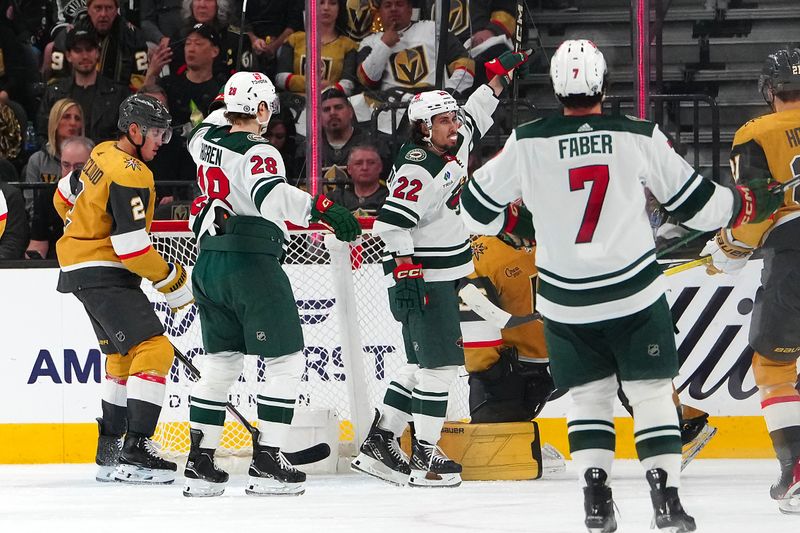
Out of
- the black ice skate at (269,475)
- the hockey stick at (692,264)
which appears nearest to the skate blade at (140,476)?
the black ice skate at (269,475)

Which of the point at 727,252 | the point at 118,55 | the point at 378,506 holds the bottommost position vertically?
the point at 378,506

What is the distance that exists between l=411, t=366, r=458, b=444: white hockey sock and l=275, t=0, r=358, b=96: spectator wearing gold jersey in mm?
1490

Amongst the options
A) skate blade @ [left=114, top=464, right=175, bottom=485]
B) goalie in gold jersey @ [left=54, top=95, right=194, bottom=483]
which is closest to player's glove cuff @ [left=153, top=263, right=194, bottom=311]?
goalie in gold jersey @ [left=54, top=95, right=194, bottom=483]

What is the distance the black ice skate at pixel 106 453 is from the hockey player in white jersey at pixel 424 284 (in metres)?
1.04

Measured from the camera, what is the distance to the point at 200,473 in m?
4.92

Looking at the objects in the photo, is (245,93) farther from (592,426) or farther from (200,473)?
(592,426)

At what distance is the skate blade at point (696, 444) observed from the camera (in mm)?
5320

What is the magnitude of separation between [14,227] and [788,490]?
3682mm

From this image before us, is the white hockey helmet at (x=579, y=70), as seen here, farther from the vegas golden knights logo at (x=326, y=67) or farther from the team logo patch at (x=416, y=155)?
the vegas golden knights logo at (x=326, y=67)

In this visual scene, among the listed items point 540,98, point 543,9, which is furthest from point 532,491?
point 543,9

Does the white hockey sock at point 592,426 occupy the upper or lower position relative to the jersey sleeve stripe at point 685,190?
lower

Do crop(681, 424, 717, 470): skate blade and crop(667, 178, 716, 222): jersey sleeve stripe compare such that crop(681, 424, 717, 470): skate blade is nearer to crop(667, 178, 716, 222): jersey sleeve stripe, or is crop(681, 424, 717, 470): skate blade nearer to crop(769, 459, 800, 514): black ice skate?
crop(769, 459, 800, 514): black ice skate

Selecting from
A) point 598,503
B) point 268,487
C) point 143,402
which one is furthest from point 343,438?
point 598,503

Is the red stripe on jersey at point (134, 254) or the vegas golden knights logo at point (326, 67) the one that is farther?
the vegas golden knights logo at point (326, 67)
